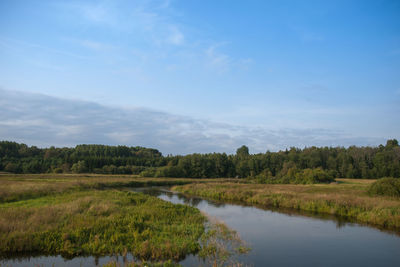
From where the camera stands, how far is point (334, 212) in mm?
29375

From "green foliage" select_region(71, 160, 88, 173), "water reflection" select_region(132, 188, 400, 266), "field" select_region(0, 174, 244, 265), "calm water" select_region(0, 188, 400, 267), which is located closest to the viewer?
"calm water" select_region(0, 188, 400, 267)

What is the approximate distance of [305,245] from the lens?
18.2 meters

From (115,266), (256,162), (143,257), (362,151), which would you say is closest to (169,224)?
(143,257)

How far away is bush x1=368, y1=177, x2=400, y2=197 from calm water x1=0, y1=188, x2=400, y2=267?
10646 millimetres

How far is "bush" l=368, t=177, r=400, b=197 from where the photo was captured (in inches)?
1244

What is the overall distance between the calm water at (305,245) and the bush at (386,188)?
1065 centimetres

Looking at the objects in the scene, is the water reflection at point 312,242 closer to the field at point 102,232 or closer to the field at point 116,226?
the field at point 116,226

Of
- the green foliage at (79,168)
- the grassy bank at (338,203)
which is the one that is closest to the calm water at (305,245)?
the grassy bank at (338,203)

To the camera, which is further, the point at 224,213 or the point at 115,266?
the point at 224,213

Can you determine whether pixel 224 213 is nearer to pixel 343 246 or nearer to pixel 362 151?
pixel 343 246

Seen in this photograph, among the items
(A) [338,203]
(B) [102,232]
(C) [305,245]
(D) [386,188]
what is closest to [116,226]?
(B) [102,232]

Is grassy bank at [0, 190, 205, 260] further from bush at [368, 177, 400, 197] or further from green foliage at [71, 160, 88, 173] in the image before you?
green foliage at [71, 160, 88, 173]

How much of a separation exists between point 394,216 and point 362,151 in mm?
95848

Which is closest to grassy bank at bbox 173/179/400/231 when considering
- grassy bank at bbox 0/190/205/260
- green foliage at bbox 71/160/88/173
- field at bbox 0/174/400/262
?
field at bbox 0/174/400/262
